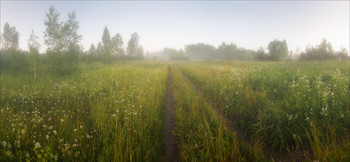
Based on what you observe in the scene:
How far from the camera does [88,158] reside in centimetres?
243

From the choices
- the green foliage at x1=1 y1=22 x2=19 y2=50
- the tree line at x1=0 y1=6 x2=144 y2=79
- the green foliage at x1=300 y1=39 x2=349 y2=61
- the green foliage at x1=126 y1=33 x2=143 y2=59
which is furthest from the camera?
the green foliage at x1=126 y1=33 x2=143 y2=59

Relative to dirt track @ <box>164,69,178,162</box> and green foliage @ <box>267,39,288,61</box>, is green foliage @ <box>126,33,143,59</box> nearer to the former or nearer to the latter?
green foliage @ <box>267,39,288,61</box>

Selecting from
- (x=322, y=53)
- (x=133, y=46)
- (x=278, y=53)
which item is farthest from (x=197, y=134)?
(x=133, y=46)

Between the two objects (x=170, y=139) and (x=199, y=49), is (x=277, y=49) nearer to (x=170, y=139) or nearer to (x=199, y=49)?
(x=170, y=139)

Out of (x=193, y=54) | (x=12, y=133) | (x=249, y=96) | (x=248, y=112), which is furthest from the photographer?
(x=193, y=54)

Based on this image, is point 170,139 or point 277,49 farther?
point 277,49

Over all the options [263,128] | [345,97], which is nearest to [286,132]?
[263,128]

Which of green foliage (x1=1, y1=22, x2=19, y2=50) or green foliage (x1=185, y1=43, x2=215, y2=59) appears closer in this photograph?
green foliage (x1=1, y1=22, x2=19, y2=50)

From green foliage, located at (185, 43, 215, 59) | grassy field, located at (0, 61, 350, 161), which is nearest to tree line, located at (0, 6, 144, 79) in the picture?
grassy field, located at (0, 61, 350, 161)

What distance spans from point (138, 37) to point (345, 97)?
61.9 meters

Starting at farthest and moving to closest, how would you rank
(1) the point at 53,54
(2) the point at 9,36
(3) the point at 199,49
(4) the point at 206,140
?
1. (3) the point at 199,49
2. (2) the point at 9,36
3. (1) the point at 53,54
4. (4) the point at 206,140

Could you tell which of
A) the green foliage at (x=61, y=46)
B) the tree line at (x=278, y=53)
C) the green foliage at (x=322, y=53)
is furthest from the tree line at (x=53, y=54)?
the green foliage at (x=322, y=53)

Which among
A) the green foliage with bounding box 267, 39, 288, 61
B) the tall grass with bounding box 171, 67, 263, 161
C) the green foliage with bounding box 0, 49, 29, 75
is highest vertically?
the green foliage with bounding box 267, 39, 288, 61

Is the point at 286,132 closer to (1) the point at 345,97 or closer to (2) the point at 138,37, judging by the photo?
(1) the point at 345,97
